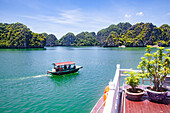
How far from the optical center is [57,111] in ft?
37.2

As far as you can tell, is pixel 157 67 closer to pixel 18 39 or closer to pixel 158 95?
pixel 158 95

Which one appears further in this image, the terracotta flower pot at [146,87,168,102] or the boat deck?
the terracotta flower pot at [146,87,168,102]

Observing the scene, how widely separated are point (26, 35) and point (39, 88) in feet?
519

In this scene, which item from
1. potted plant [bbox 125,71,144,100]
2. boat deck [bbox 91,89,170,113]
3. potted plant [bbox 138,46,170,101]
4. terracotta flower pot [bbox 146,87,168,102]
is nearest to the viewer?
boat deck [bbox 91,89,170,113]

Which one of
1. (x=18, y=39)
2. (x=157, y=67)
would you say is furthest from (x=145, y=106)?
(x=18, y=39)

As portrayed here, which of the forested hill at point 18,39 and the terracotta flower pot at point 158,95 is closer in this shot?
the terracotta flower pot at point 158,95

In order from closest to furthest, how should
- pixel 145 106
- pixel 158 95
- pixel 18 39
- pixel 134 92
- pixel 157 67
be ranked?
pixel 145 106 → pixel 158 95 → pixel 134 92 → pixel 157 67 → pixel 18 39

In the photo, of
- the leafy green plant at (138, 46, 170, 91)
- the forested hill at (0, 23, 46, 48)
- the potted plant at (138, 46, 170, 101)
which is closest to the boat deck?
the potted plant at (138, 46, 170, 101)

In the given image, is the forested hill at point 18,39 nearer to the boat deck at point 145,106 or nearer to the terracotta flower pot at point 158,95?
the boat deck at point 145,106

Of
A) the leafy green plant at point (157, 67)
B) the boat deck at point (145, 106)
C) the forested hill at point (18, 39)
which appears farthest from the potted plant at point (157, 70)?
the forested hill at point (18, 39)

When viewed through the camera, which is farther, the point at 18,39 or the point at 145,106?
the point at 18,39

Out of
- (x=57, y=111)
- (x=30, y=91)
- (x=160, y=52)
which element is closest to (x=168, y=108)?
(x=160, y=52)

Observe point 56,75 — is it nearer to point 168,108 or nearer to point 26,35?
point 168,108

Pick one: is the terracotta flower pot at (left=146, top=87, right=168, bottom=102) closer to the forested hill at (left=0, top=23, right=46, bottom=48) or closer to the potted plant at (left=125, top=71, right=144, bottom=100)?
the potted plant at (left=125, top=71, right=144, bottom=100)
